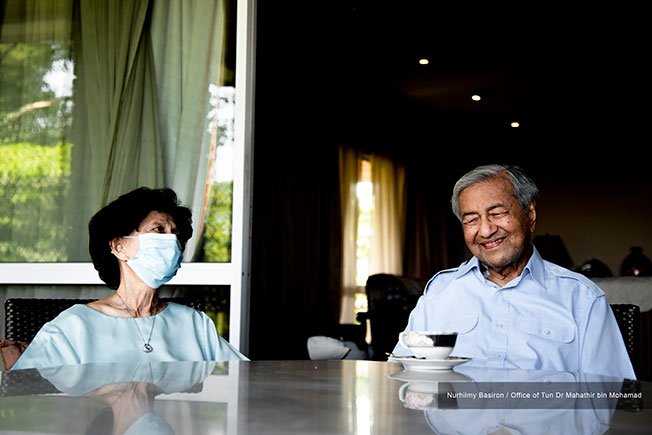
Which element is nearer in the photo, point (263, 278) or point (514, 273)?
point (514, 273)

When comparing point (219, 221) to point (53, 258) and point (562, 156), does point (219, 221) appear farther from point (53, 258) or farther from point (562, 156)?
point (562, 156)

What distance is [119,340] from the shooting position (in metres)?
1.82

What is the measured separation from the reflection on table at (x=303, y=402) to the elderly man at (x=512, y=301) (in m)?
0.40

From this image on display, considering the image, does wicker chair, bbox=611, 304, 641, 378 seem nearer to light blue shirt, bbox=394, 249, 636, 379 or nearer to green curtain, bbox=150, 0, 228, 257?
light blue shirt, bbox=394, 249, 636, 379

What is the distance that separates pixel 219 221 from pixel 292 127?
3.83m

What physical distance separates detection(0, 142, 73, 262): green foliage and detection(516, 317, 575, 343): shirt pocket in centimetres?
213

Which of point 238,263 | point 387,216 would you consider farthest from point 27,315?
point 387,216

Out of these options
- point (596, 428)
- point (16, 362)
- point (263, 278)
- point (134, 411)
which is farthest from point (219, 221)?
point (263, 278)

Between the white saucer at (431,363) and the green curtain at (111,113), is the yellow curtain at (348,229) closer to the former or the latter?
the green curtain at (111,113)

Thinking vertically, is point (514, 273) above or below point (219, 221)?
below

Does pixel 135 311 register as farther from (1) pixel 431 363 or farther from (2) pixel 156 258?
(1) pixel 431 363

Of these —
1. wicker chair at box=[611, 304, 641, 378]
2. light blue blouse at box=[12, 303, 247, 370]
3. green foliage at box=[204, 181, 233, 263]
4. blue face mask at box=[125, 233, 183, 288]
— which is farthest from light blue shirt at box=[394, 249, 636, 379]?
green foliage at box=[204, 181, 233, 263]

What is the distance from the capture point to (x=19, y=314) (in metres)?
2.02

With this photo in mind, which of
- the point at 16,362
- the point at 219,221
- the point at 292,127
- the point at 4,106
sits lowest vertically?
the point at 16,362
